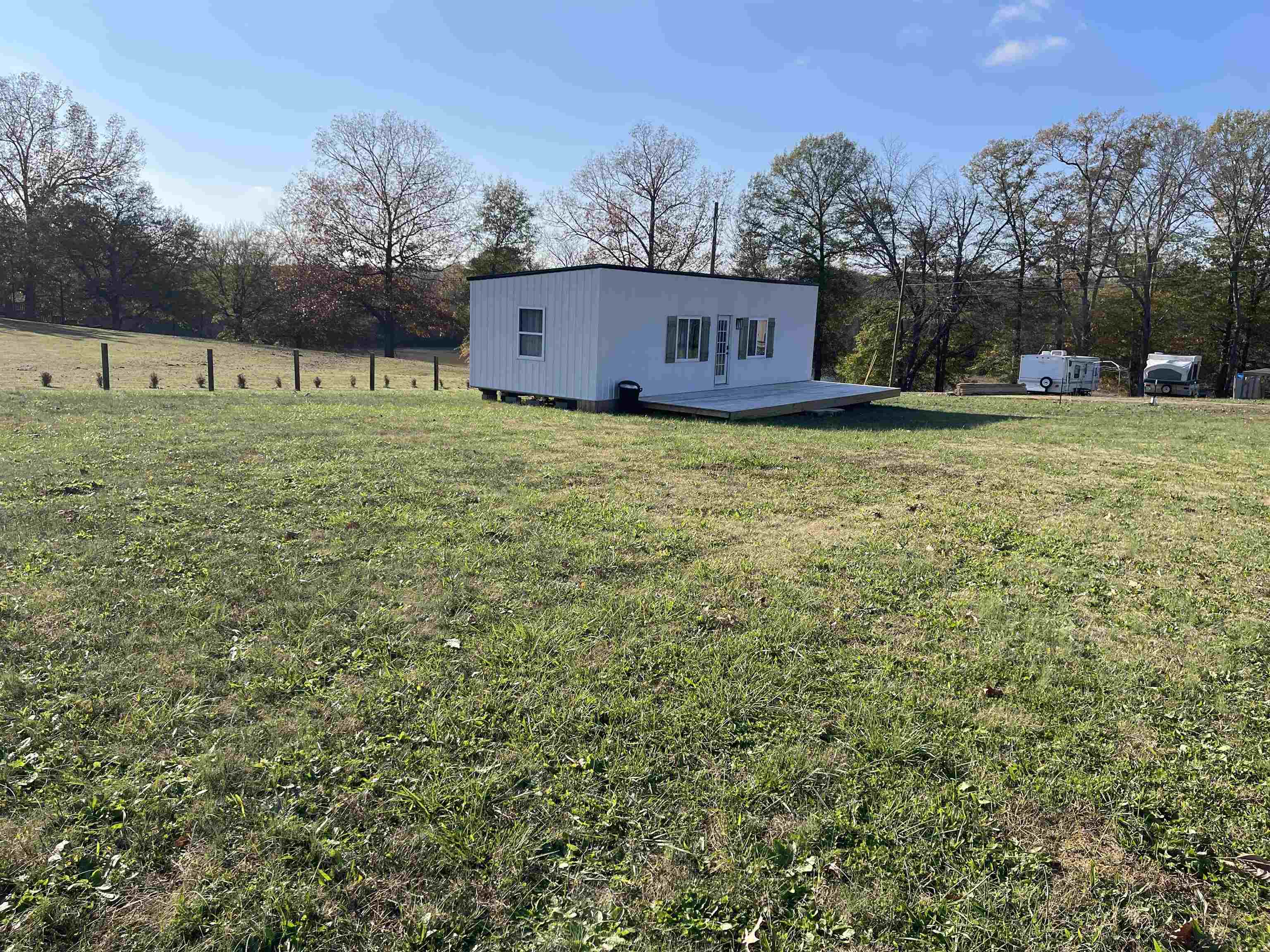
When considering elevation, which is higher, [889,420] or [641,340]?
[641,340]

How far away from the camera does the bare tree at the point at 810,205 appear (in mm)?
36156

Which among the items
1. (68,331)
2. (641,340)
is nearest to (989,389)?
(641,340)

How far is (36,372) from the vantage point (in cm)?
1875

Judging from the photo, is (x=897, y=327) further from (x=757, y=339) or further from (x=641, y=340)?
(x=641, y=340)

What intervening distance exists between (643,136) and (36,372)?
1130 inches

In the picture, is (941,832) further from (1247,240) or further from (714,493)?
(1247,240)

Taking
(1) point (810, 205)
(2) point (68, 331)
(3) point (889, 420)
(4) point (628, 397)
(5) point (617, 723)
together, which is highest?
(1) point (810, 205)

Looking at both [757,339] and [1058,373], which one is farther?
[1058,373]

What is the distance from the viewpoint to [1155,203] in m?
34.8

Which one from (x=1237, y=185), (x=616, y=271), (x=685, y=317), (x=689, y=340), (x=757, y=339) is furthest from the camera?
(x=1237, y=185)

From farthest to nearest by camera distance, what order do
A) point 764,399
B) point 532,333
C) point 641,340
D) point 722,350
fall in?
point 722,350
point 532,333
point 764,399
point 641,340

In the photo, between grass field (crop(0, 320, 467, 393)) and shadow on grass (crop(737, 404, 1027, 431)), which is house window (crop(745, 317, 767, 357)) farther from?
grass field (crop(0, 320, 467, 393))

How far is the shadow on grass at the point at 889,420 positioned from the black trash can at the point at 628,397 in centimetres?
224

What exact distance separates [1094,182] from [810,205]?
42.1 ft
